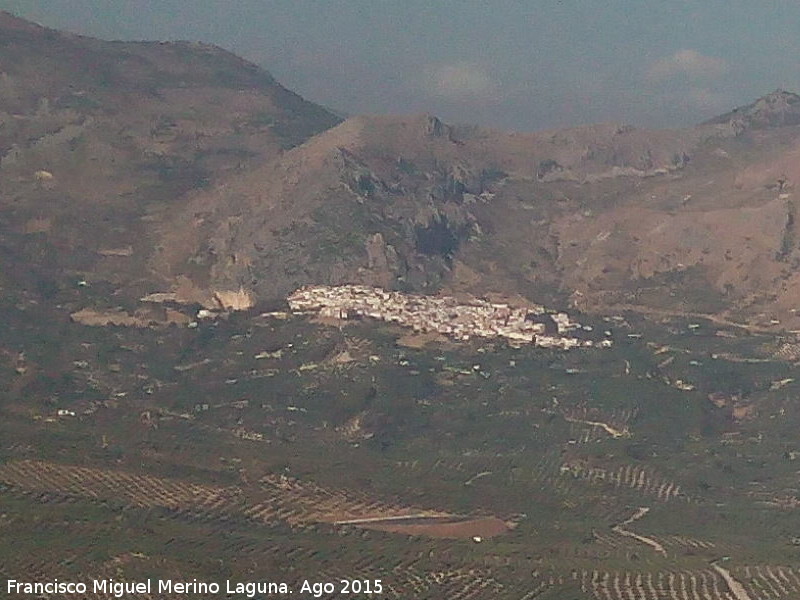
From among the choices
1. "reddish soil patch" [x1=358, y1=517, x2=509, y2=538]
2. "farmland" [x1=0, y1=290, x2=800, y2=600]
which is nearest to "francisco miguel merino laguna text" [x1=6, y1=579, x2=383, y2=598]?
"farmland" [x1=0, y1=290, x2=800, y2=600]

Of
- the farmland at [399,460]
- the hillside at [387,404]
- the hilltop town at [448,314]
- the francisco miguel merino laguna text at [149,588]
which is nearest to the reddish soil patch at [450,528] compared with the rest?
the farmland at [399,460]

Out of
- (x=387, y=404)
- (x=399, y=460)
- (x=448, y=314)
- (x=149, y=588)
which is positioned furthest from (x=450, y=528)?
(x=448, y=314)

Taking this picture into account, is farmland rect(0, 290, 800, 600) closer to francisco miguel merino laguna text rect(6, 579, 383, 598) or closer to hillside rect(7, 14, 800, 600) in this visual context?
hillside rect(7, 14, 800, 600)

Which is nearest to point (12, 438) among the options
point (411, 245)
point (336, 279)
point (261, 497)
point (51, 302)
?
point (261, 497)

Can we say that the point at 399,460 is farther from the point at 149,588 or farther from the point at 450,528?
the point at 149,588

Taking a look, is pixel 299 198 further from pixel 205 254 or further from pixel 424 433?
pixel 424 433

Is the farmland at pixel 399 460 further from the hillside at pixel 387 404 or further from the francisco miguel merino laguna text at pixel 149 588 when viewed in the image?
the francisco miguel merino laguna text at pixel 149 588
